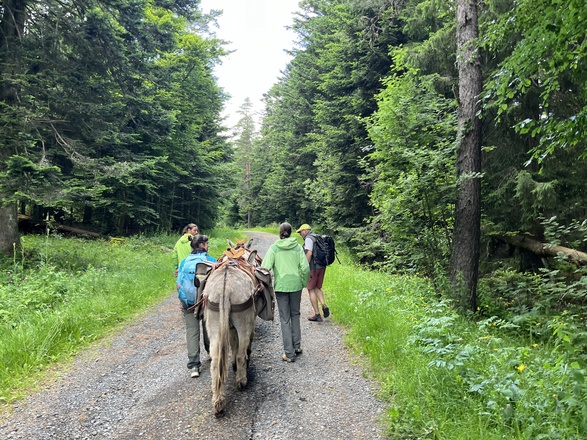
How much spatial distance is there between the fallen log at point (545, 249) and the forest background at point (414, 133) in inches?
1.3

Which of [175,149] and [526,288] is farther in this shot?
[175,149]

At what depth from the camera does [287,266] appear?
5.49 metres

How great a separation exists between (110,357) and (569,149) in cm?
964

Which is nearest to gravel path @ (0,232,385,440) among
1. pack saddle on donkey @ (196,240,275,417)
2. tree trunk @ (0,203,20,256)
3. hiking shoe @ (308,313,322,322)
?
pack saddle on donkey @ (196,240,275,417)

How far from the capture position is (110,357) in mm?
5383

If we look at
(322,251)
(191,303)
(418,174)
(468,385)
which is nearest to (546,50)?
(418,174)

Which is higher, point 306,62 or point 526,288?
point 306,62

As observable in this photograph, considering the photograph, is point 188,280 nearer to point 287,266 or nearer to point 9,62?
point 287,266

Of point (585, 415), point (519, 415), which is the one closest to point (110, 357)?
point (519, 415)

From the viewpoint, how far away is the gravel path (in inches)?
137

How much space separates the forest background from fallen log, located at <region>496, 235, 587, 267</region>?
34mm

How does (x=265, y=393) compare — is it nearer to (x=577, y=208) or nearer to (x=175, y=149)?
(x=577, y=208)

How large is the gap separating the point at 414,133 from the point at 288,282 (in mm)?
4277

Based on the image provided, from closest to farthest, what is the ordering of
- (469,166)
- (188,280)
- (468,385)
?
(468,385) < (188,280) < (469,166)
